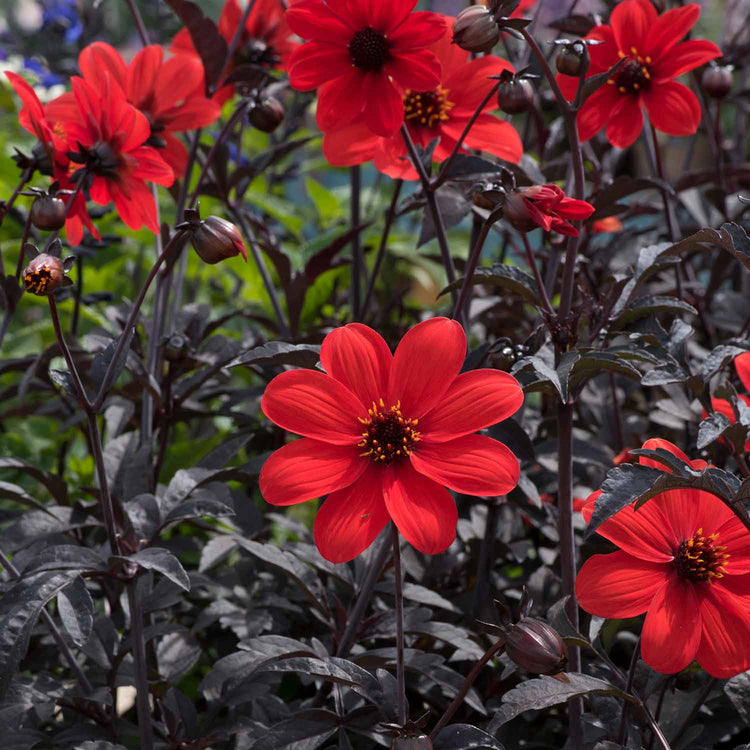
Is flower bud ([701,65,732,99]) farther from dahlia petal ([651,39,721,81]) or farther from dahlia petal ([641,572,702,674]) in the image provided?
dahlia petal ([641,572,702,674])

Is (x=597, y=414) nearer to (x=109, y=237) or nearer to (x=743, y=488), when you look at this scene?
(x=743, y=488)

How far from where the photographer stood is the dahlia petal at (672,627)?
624 millimetres

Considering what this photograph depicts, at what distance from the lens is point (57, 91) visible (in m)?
2.22

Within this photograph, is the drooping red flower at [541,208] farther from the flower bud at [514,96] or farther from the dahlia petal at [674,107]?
the dahlia petal at [674,107]

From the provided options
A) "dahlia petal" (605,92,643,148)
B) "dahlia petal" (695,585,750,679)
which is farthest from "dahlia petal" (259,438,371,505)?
"dahlia petal" (605,92,643,148)

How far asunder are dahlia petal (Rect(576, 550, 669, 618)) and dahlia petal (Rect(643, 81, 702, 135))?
0.50m

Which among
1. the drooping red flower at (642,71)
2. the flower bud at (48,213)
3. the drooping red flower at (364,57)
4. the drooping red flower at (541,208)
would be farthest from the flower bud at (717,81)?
the flower bud at (48,213)

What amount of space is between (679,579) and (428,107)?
0.57 meters

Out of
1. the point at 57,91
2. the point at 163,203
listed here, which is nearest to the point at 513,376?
the point at 163,203

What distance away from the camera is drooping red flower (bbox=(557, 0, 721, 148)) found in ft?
2.97

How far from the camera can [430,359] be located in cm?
67

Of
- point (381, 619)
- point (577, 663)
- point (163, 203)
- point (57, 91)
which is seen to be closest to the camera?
point (577, 663)

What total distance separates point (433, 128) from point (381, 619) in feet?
1.71

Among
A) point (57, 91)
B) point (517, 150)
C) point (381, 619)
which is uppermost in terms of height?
point (517, 150)
